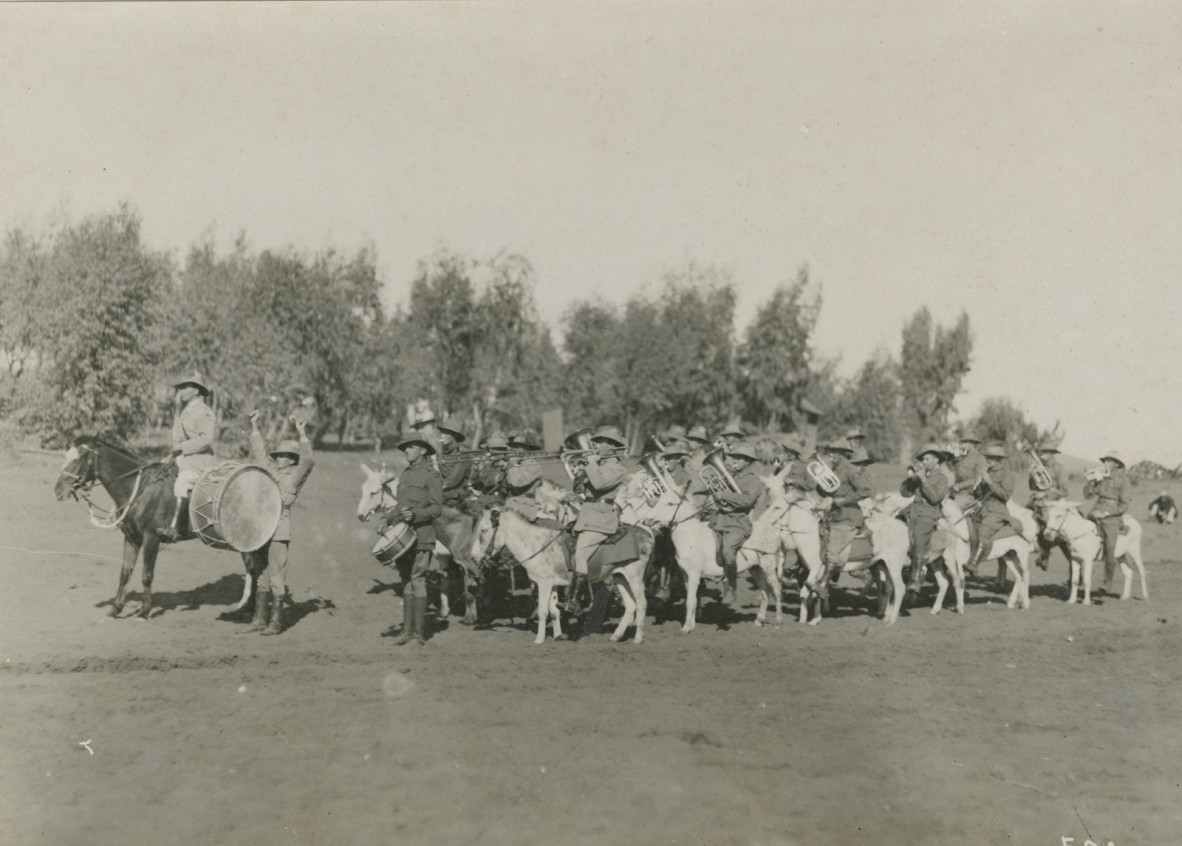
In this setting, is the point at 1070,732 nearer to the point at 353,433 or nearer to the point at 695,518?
the point at 695,518

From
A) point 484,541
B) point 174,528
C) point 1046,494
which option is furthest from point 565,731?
point 1046,494

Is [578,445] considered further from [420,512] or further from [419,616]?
[419,616]

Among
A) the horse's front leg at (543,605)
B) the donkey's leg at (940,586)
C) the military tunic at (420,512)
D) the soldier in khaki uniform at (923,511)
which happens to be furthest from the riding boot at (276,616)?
the donkey's leg at (940,586)

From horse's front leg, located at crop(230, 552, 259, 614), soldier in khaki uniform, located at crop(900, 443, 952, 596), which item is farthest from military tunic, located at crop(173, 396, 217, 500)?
soldier in khaki uniform, located at crop(900, 443, 952, 596)

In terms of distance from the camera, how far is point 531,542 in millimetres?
11117

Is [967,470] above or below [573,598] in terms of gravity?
above

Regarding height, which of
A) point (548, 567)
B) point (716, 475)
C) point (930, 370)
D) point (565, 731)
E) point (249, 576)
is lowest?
point (565, 731)

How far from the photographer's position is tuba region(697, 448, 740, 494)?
12734 millimetres

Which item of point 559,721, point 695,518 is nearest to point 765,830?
point 559,721

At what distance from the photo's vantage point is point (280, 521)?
1096cm

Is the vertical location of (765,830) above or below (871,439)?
below

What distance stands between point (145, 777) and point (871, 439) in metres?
64.4

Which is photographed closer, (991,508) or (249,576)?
(249,576)

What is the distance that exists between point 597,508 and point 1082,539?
8817mm
